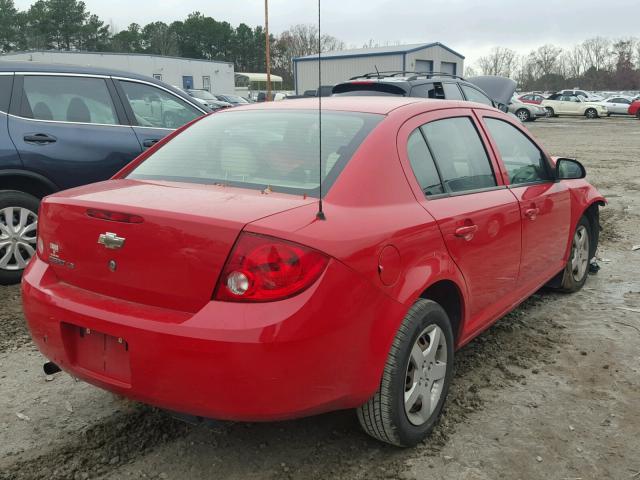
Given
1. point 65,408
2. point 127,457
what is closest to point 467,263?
point 127,457

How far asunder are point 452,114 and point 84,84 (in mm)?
3567

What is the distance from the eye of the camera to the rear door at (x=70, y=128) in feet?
16.2

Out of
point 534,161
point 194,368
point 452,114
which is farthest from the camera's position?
point 534,161

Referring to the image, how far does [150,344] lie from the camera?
2.20 metres

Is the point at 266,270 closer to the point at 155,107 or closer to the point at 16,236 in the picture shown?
the point at 16,236

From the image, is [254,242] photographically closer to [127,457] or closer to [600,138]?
[127,457]

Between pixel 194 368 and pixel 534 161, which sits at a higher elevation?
pixel 534 161

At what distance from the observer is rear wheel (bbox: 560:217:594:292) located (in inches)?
185

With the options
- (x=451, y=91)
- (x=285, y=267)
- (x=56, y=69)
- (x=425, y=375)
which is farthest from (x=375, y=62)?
(x=285, y=267)

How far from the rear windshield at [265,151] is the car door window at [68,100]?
2351 millimetres

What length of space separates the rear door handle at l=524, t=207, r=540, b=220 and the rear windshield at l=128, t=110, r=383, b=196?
127 cm

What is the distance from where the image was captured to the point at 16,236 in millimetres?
4840

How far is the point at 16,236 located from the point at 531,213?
389cm

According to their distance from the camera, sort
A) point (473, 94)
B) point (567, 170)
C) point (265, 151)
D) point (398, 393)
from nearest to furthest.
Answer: point (398, 393), point (265, 151), point (567, 170), point (473, 94)
